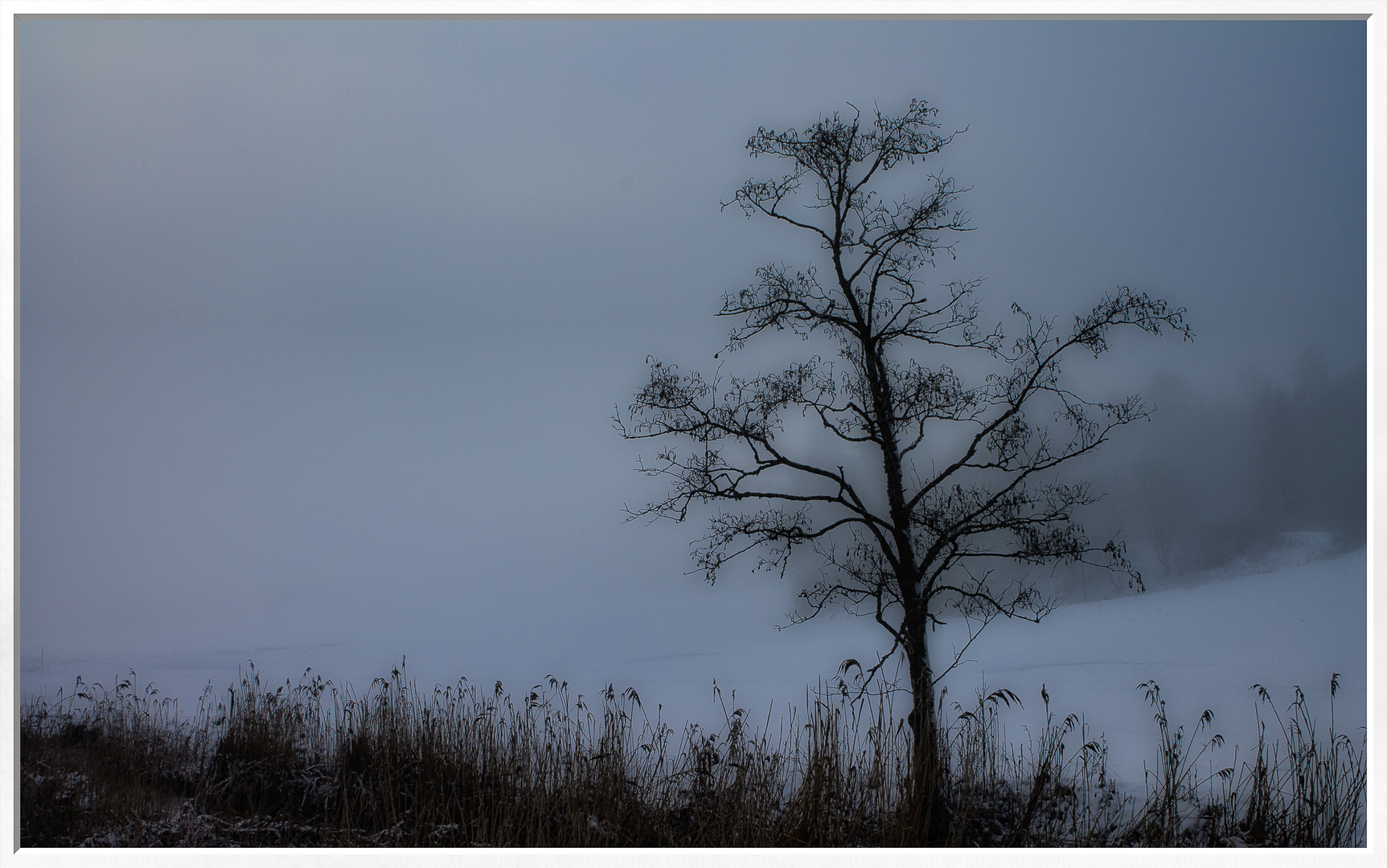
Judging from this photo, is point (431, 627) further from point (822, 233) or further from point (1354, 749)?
point (1354, 749)

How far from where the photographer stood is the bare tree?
128 inches

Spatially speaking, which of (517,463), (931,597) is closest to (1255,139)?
(931,597)

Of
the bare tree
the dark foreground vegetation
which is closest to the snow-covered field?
the dark foreground vegetation

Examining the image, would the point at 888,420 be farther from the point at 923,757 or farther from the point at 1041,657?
the point at 923,757

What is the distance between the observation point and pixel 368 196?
359 cm

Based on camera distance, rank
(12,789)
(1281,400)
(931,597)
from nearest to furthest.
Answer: (12,789), (931,597), (1281,400)

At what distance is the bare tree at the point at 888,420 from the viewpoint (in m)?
3.24

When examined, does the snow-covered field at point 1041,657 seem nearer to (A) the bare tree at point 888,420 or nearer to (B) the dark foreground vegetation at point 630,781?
(B) the dark foreground vegetation at point 630,781

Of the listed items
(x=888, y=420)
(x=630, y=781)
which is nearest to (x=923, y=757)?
(x=630, y=781)

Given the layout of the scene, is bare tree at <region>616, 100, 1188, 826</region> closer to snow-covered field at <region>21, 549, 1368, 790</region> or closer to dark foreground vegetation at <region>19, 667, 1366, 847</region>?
snow-covered field at <region>21, 549, 1368, 790</region>

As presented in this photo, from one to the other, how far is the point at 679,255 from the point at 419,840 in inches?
111

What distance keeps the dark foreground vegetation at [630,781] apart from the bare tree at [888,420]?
46 cm

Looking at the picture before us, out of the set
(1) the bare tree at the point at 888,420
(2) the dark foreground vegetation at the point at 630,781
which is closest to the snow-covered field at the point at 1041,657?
(2) the dark foreground vegetation at the point at 630,781
